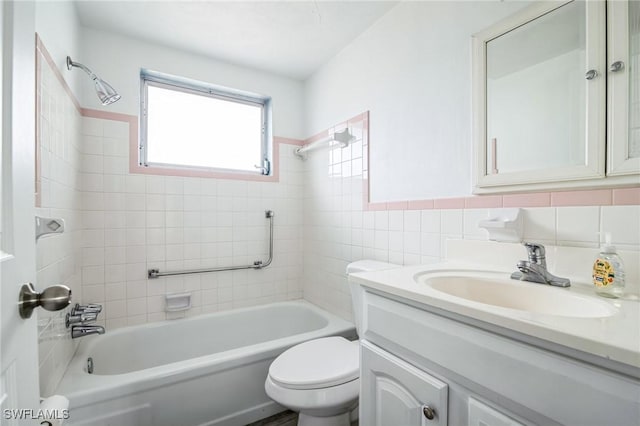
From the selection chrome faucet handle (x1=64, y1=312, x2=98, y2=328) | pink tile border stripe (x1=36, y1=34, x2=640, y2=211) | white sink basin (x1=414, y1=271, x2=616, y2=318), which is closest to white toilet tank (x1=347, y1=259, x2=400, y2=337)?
pink tile border stripe (x1=36, y1=34, x2=640, y2=211)

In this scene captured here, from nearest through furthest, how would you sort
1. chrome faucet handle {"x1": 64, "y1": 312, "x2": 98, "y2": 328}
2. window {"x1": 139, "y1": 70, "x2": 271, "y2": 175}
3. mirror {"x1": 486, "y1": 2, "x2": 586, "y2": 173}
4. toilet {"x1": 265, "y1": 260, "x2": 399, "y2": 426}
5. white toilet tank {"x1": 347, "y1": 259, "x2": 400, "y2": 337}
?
mirror {"x1": 486, "y1": 2, "x2": 586, "y2": 173} → toilet {"x1": 265, "y1": 260, "x2": 399, "y2": 426} → chrome faucet handle {"x1": 64, "y1": 312, "x2": 98, "y2": 328} → white toilet tank {"x1": 347, "y1": 259, "x2": 400, "y2": 337} → window {"x1": 139, "y1": 70, "x2": 271, "y2": 175}

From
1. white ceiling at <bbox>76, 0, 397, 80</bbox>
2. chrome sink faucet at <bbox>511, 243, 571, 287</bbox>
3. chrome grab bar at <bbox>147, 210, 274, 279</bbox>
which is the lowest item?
chrome grab bar at <bbox>147, 210, 274, 279</bbox>

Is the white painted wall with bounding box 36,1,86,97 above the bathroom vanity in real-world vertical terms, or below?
above

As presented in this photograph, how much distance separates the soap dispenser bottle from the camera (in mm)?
766

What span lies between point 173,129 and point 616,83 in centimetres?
240

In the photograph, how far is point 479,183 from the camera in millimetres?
1175

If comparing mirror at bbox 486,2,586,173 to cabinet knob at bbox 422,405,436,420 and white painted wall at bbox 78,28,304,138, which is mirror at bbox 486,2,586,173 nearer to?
cabinet knob at bbox 422,405,436,420

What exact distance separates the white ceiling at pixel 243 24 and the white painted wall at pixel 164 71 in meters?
0.07

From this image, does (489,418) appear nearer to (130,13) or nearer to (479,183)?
(479,183)

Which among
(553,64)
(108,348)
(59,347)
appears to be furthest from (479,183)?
(108,348)

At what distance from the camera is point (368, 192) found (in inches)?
71.6

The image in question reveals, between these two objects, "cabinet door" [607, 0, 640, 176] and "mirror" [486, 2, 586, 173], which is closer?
"cabinet door" [607, 0, 640, 176]

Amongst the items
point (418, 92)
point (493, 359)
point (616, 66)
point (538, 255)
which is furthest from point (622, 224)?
point (418, 92)

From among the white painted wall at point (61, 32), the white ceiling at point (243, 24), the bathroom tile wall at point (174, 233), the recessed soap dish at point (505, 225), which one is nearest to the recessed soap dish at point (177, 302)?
the bathroom tile wall at point (174, 233)
